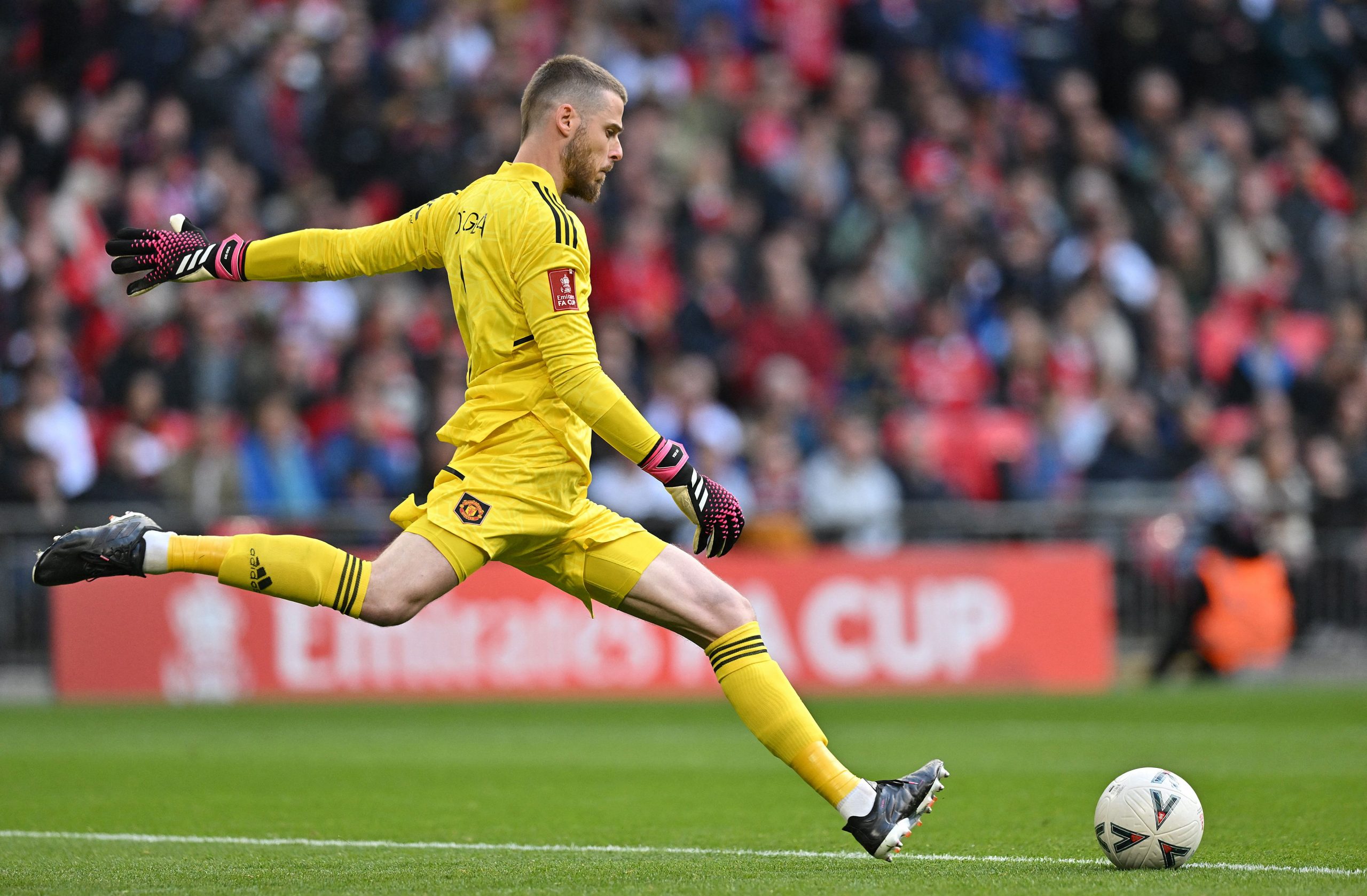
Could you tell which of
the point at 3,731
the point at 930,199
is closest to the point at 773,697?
the point at 3,731

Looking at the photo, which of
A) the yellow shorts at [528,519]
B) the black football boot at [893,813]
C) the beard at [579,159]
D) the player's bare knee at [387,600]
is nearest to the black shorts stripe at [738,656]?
the yellow shorts at [528,519]

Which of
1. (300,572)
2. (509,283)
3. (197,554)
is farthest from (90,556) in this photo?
(509,283)

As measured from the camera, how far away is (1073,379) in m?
18.0

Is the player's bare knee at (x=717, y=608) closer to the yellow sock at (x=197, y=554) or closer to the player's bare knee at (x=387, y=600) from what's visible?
the player's bare knee at (x=387, y=600)

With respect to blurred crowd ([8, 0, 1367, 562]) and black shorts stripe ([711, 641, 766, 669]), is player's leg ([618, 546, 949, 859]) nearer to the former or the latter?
black shorts stripe ([711, 641, 766, 669])

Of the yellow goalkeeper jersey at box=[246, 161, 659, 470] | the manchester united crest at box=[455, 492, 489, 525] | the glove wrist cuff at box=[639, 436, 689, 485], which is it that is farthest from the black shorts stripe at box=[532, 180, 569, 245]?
the manchester united crest at box=[455, 492, 489, 525]

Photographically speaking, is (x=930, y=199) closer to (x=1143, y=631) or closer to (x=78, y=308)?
(x=1143, y=631)

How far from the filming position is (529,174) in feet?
21.0

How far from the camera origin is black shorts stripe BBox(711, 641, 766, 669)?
6.41 meters

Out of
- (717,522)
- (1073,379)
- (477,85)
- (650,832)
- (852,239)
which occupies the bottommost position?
(650,832)

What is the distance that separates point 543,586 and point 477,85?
20.2 feet

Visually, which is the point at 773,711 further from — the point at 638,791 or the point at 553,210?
the point at 638,791

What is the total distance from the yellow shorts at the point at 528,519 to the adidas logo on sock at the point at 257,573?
47 centimetres

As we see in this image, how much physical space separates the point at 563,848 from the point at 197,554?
1797mm
